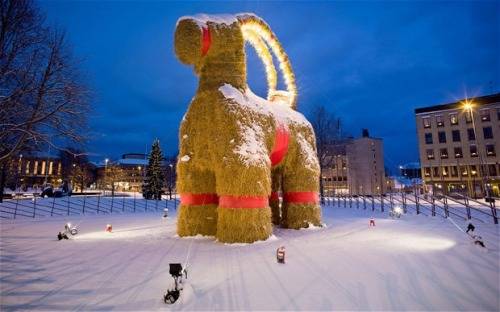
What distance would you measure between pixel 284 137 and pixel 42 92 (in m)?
7.08

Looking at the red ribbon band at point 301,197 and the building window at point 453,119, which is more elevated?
the building window at point 453,119

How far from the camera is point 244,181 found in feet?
22.3

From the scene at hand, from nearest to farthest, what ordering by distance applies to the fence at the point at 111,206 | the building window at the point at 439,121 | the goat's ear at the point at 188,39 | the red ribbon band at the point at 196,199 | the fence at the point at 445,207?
the goat's ear at the point at 188,39, the red ribbon band at the point at 196,199, the fence at the point at 445,207, the fence at the point at 111,206, the building window at the point at 439,121

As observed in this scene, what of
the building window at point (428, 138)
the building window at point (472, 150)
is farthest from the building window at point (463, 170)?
the building window at point (428, 138)

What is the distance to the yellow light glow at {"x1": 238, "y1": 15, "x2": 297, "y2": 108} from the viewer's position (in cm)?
882

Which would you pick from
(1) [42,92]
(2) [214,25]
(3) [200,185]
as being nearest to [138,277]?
(3) [200,185]

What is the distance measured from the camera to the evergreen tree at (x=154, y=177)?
28.7 meters

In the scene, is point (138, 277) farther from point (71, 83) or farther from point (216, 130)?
point (71, 83)

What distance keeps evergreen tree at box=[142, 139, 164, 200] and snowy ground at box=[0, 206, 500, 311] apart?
22001 mm

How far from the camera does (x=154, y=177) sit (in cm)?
2880

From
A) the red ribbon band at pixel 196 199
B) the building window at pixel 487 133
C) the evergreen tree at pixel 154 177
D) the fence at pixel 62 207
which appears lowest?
the fence at pixel 62 207

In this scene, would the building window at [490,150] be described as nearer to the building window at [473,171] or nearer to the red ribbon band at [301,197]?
the building window at [473,171]

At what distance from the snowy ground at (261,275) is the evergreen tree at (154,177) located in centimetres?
2200

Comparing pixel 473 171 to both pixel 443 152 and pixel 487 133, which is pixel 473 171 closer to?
pixel 443 152
